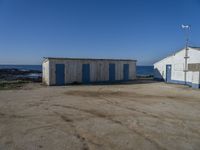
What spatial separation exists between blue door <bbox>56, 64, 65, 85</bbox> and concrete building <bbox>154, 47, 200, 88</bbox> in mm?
10449

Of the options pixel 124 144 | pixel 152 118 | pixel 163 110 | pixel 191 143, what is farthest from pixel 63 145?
pixel 163 110

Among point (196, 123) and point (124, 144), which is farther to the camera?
point (196, 123)

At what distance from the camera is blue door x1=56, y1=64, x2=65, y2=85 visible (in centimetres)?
1869

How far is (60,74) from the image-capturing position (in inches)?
741

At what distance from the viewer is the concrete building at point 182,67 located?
16.8 meters

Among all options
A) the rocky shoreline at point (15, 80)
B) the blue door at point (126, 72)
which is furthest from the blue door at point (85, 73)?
the rocky shoreline at point (15, 80)

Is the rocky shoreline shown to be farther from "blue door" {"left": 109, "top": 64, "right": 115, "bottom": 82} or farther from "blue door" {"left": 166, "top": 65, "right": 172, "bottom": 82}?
"blue door" {"left": 166, "top": 65, "right": 172, "bottom": 82}

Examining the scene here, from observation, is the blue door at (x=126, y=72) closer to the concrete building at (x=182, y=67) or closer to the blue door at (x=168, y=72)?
the concrete building at (x=182, y=67)

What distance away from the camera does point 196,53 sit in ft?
56.3

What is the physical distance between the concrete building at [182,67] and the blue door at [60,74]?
10449 mm

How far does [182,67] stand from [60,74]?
11047 mm

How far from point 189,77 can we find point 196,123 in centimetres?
1220

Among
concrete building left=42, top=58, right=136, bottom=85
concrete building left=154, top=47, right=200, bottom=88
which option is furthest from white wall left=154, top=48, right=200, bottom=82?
concrete building left=42, top=58, right=136, bottom=85

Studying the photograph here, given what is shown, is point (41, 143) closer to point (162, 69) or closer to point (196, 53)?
point (196, 53)
